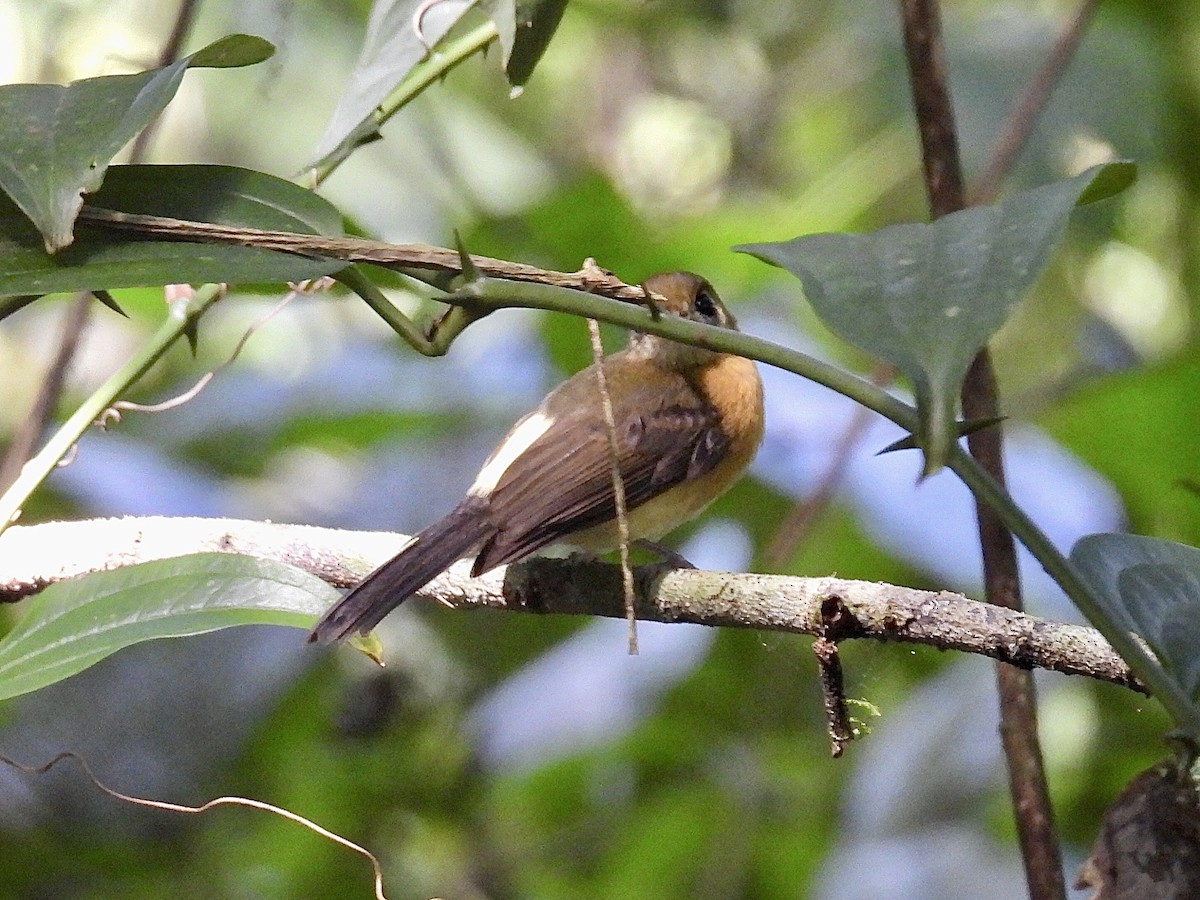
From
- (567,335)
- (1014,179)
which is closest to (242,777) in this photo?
(567,335)

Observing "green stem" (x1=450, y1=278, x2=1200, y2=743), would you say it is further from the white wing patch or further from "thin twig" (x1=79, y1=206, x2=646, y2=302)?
the white wing patch

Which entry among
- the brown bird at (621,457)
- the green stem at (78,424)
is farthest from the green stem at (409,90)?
the brown bird at (621,457)

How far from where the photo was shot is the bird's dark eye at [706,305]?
283 centimetres

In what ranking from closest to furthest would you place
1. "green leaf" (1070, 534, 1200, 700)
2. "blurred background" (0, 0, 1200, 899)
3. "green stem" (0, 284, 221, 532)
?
"green leaf" (1070, 534, 1200, 700), "green stem" (0, 284, 221, 532), "blurred background" (0, 0, 1200, 899)

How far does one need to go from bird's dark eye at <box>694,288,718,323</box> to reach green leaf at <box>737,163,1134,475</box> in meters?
1.73

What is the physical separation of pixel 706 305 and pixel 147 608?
176 cm

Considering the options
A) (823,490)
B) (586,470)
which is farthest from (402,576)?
(823,490)

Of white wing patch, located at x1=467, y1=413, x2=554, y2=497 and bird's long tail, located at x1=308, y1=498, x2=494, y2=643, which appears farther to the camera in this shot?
white wing patch, located at x1=467, y1=413, x2=554, y2=497

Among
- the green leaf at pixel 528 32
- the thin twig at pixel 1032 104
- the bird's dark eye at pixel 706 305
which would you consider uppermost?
the thin twig at pixel 1032 104

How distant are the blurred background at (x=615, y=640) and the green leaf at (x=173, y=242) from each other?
695mm

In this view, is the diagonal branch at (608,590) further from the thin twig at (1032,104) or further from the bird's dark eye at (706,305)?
the thin twig at (1032,104)

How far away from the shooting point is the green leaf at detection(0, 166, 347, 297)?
1.11 m

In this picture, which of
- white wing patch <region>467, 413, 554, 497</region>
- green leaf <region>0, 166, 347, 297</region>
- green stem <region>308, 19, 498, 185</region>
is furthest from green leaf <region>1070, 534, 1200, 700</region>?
white wing patch <region>467, 413, 554, 497</region>

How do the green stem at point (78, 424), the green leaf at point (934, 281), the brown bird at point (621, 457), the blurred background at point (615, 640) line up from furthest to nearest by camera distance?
the blurred background at point (615, 640), the brown bird at point (621, 457), the green stem at point (78, 424), the green leaf at point (934, 281)
